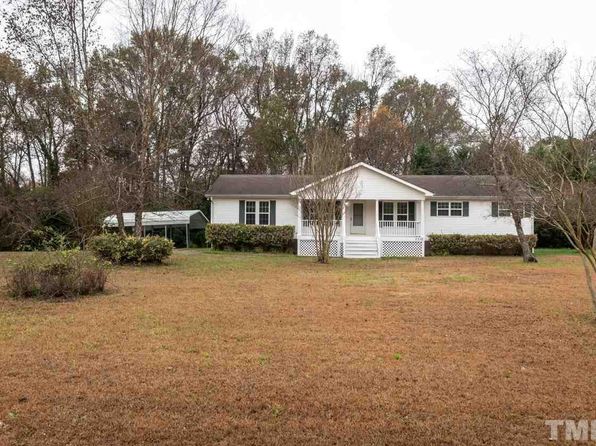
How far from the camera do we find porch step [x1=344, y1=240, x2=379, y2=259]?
23453mm

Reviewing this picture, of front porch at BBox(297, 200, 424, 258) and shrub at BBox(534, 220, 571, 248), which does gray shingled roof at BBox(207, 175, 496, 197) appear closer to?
front porch at BBox(297, 200, 424, 258)

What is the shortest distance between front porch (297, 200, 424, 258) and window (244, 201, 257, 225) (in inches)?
112

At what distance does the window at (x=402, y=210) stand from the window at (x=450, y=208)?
67.1 inches

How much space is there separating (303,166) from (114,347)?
1557cm

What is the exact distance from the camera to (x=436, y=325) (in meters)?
7.62

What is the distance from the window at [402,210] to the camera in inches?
1007

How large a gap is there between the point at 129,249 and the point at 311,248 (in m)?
9.39

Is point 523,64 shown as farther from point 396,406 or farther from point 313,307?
point 396,406

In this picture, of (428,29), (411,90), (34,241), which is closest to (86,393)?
(428,29)

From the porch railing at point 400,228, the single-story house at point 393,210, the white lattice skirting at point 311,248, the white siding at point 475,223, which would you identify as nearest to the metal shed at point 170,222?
the single-story house at point 393,210

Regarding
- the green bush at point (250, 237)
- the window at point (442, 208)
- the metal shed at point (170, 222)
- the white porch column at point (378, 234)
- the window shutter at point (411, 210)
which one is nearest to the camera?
the white porch column at point (378, 234)

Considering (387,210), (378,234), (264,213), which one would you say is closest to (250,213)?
(264,213)

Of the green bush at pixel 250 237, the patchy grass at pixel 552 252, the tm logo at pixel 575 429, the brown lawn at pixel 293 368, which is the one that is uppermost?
the green bush at pixel 250 237

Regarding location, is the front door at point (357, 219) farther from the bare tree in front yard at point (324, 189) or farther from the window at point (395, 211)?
the bare tree in front yard at point (324, 189)
